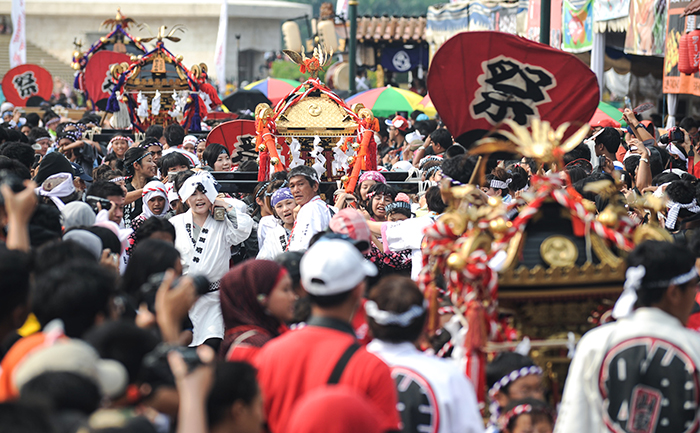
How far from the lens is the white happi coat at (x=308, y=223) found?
224 inches

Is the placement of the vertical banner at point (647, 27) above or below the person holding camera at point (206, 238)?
above

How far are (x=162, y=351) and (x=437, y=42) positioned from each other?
2319 centimetres

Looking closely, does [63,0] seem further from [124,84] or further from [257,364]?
[257,364]

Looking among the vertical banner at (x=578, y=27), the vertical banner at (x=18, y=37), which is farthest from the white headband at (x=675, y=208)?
the vertical banner at (x=18, y=37)

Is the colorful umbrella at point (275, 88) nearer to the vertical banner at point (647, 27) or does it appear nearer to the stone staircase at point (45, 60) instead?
the vertical banner at point (647, 27)

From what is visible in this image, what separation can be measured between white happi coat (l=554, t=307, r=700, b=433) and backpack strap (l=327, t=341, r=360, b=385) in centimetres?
86

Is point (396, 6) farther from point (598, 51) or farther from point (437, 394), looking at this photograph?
point (437, 394)

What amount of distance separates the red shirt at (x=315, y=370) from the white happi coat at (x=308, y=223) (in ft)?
9.08

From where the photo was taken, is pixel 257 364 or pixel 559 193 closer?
pixel 257 364

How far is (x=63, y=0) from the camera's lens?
1528 inches

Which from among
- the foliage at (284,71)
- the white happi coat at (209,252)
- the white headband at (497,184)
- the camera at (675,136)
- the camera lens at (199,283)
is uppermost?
the foliage at (284,71)

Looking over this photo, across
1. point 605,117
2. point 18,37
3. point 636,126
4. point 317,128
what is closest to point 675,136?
point 636,126

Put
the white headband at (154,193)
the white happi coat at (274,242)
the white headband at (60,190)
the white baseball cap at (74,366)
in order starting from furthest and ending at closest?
the white headband at (154,193) → the white happi coat at (274,242) → the white headband at (60,190) → the white baseball cap at (74,366)

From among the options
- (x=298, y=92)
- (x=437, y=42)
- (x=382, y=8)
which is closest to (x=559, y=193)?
(x=298, y=92)
